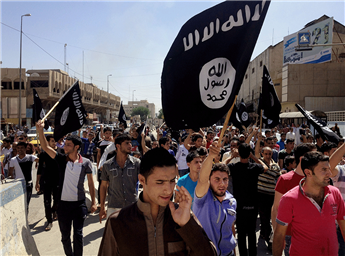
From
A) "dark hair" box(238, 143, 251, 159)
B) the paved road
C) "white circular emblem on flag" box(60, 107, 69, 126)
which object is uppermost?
"white circular emblem on flag" box(60, 107, 69, 126)

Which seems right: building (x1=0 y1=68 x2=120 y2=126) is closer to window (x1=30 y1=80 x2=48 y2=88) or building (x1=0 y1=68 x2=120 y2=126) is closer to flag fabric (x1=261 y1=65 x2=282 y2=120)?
window (x1=30 y1=80 x2=48 y2=88)

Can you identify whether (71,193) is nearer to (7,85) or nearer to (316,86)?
(316,86)

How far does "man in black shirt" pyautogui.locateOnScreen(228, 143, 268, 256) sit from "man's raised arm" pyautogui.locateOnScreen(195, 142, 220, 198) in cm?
153

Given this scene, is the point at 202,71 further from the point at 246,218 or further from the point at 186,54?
the point at 246,218

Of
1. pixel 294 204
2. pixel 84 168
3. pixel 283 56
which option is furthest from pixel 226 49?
pixel 283 56

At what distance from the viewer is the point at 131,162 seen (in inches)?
167

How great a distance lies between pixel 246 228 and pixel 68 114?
13.4ft

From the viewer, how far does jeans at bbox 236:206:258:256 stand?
4.01m

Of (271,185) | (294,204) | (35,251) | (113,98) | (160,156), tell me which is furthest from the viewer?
(113,98)

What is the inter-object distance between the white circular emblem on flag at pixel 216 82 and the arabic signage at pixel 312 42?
40406mm

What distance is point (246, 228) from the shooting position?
411 centimetres

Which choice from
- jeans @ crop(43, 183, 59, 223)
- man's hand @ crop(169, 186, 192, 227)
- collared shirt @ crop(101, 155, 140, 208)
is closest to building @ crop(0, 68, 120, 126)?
jeans @ crop(43, 183, 59, 223)

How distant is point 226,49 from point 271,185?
10.4 feet

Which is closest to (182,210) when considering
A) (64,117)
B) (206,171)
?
(206,171)
